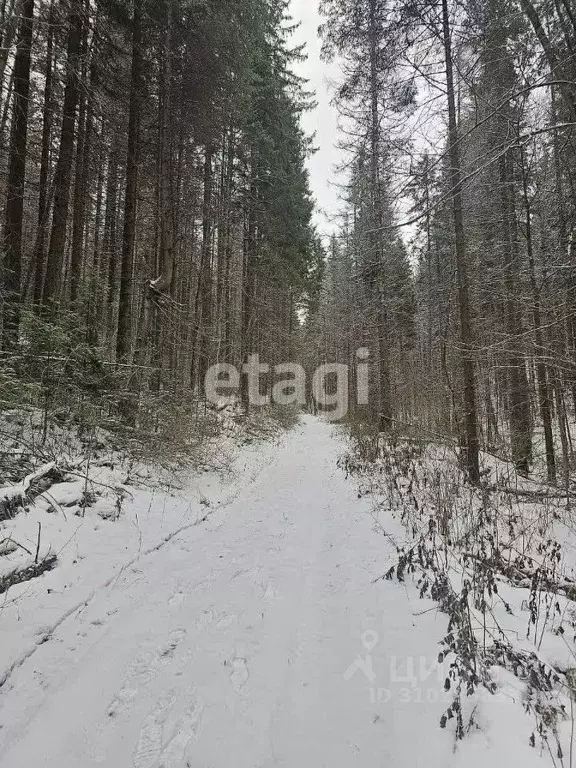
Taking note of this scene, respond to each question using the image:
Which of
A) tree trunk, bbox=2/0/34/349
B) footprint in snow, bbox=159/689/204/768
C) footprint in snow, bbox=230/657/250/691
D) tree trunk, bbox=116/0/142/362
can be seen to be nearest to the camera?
footprint in snow, bbox=159/689/204/768

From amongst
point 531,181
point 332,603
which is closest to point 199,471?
point 332,603

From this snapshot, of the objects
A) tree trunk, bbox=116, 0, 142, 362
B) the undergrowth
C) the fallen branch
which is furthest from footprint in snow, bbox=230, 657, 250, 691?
tree trunk, bbox=116, 0, 142, 362

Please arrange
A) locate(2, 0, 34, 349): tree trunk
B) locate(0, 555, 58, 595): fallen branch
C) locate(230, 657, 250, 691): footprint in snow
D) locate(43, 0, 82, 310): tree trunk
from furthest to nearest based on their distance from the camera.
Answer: locate(43, 0, 82, 310): tree trunk
locate(2, 0, 34, 349): tree trunk
locate(0, 555, 58, 595): fallen branch
locate(230, 657, 250, 691): footprint in snow

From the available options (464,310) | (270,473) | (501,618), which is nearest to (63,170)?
(270,473)

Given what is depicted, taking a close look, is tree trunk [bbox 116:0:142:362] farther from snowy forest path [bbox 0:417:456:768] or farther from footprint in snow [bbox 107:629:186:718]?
footprint in snow [bbox 107:629:186:718]

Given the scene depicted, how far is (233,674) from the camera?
251 centimetres

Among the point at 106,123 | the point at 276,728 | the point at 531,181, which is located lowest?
the point at 276,728

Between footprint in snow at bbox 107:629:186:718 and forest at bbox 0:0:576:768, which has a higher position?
forest at bbox 0:0:576:768

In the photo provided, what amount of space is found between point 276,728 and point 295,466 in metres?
8.81

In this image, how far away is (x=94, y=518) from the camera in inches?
186

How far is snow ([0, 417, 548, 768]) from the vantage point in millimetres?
1958

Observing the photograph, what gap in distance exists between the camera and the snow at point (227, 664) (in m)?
1.96

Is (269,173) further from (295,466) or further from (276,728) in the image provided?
(276,728)

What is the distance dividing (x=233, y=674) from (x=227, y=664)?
0.11 metres
